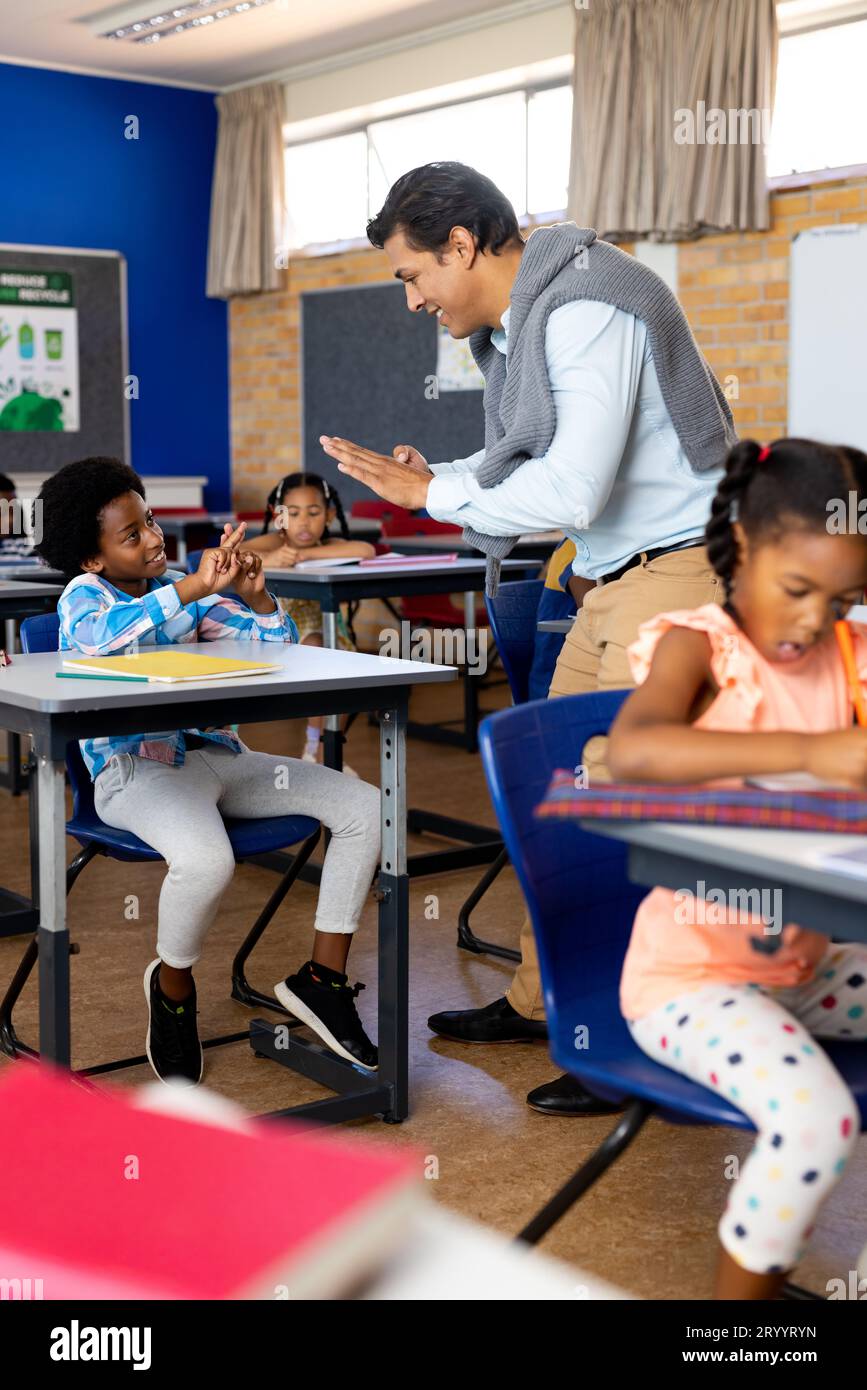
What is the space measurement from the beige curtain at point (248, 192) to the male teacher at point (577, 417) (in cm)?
606

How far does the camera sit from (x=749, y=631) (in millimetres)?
1356

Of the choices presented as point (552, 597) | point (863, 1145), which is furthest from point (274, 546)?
point (863, 1145)

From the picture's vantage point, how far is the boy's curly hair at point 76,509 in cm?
244

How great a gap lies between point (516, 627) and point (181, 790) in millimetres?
973

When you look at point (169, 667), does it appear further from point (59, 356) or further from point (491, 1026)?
point (59, 356)

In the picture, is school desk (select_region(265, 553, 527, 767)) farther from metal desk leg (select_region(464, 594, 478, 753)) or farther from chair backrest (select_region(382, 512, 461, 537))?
chair backrest (select_region(382, 512, 461, 537))

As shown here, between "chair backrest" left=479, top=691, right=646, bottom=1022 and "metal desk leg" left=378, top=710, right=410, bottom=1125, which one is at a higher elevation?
"chair backrest" left=479, top=691, right=646, bottom=1022

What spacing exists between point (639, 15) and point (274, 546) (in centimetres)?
303

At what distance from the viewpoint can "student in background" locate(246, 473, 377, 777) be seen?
4492 millimetres

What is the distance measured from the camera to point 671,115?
19.4 feet

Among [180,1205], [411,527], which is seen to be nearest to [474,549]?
[411,527]

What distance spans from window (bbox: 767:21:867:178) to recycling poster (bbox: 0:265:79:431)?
3.93 meters

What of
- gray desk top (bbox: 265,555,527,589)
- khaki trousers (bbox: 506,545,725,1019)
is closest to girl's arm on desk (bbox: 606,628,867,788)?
khaki trousers (bbox: 506,545,725,1019)
